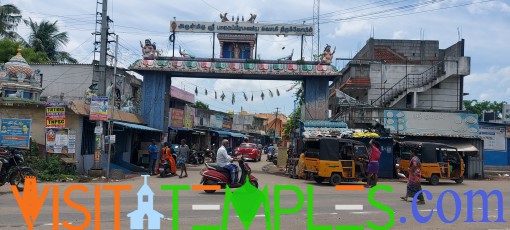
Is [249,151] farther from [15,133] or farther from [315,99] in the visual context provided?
[15,133]

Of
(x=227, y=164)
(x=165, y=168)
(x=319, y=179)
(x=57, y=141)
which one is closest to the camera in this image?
(x=227, y=164)

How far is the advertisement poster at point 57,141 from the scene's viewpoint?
1920 cm

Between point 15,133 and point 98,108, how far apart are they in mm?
3546

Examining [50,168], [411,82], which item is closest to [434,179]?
[411,82]

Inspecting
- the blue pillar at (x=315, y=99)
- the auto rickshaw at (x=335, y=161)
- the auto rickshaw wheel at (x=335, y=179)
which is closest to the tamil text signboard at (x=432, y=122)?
the blue pillar at (x=315, y=99)

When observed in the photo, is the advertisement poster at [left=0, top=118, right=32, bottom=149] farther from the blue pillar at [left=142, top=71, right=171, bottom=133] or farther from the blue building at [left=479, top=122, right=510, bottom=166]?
the blue building at [left=479, top=122, right=510, bottom=166]

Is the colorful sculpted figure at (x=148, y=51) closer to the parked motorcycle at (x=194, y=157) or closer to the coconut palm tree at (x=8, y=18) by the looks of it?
the parked motorcycle at (x=194, y=157)

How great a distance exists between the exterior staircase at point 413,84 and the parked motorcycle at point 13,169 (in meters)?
24.6

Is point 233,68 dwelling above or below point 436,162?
above

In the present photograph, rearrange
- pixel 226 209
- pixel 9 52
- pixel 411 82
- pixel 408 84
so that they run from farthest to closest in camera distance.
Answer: pixel 9 52
pixel 411 82
pixel 408 84
pixel 226 209

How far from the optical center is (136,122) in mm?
26531

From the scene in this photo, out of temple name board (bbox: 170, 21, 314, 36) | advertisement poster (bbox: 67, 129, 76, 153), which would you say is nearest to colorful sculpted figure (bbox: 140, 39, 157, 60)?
temple name board (bbox: 170, 21, 314, 36)

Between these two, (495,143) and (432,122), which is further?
(495,143)

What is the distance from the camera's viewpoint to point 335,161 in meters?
18.7
